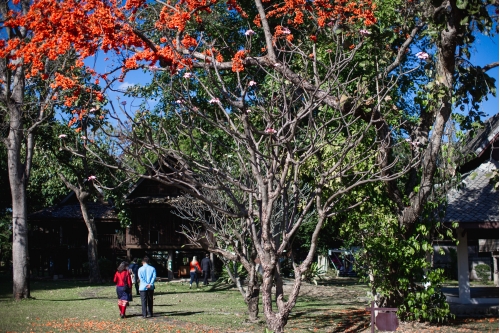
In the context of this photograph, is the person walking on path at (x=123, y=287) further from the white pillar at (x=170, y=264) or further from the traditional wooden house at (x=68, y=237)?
the traditional wooden house at (x=68, y=237)

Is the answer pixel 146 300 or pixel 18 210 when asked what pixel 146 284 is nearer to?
pixel 146 300

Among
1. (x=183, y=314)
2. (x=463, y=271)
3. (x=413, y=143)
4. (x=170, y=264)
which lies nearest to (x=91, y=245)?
(x=170, y=264)

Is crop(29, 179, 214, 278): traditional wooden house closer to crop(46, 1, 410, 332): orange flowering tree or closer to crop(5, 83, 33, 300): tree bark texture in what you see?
crop(5, 83, 33, 300): tree bark texture

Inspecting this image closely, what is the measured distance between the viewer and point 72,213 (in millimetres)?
37406

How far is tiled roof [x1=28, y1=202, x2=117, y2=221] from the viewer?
120 feet

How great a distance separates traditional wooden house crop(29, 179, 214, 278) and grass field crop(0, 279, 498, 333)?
31.5 feet

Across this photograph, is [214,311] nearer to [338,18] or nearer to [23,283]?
[23,283]

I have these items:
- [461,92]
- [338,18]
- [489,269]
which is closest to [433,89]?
[461,92]

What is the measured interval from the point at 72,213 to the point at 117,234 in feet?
9.96

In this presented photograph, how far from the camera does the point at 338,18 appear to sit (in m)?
13.8

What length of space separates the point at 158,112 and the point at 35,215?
14.5m

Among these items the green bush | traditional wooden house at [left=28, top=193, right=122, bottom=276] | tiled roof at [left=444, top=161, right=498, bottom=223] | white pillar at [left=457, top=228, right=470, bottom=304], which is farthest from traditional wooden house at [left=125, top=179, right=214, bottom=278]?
tiled roof at [left=444, top=161, right=498, bottom=223]

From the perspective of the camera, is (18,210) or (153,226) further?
(153,226)

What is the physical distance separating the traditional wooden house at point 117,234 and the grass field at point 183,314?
960 cm
